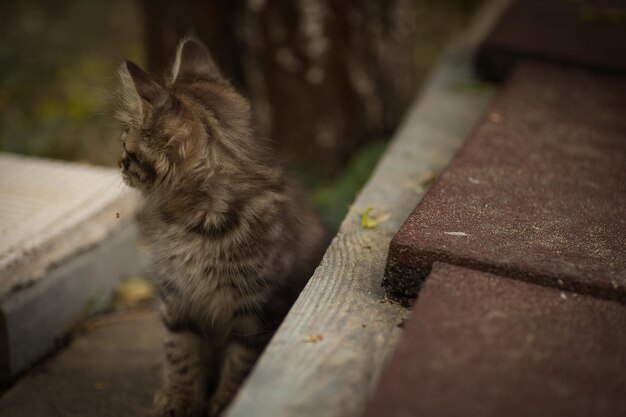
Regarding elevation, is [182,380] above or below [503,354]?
below

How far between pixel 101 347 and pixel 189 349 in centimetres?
65

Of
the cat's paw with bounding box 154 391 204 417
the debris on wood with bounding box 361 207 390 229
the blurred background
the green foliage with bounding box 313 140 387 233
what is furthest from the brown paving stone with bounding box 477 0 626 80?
the cat's paw with bounding box 154 391 204 417

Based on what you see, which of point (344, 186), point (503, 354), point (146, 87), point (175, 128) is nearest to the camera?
point (503, 354)

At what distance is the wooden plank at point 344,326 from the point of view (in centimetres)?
153

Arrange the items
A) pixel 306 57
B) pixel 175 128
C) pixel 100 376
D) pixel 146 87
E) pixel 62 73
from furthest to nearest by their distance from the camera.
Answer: pixel 62 73
pixel 306 57
pixel 100 376
pixel 175 128
pixel 146 87

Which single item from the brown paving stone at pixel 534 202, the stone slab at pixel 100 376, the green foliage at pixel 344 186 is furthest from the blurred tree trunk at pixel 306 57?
the stone slab at pixel 100 376

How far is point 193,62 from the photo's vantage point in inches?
100

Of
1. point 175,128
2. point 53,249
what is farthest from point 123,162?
point 53,249

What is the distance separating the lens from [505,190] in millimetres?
2340

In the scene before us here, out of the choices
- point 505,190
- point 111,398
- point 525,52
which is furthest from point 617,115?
point 111,398

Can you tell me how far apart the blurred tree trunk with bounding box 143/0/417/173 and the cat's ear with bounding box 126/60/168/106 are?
2023 millimetres

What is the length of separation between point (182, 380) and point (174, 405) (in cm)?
9

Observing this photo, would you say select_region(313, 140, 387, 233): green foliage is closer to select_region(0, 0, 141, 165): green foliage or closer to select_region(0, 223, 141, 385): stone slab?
select_region(0, 223, 141, 385): stone slab

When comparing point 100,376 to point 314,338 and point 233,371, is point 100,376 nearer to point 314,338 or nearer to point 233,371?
point 233,371
